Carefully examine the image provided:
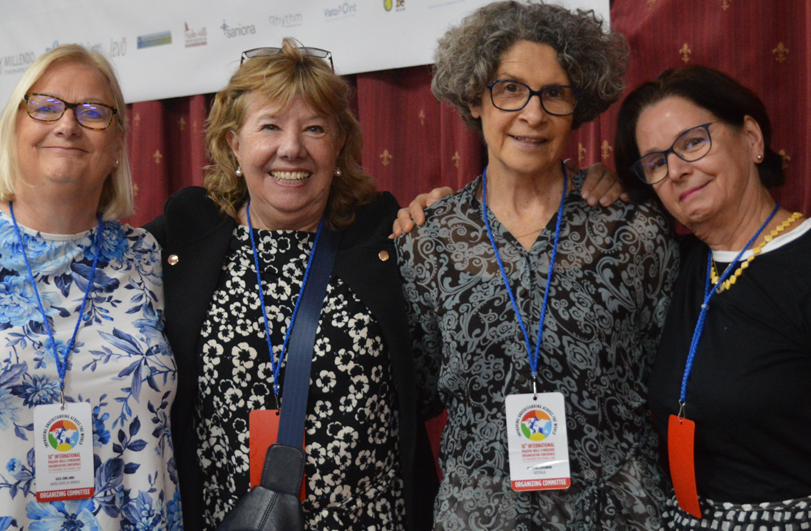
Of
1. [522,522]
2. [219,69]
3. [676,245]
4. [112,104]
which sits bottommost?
[522,522]

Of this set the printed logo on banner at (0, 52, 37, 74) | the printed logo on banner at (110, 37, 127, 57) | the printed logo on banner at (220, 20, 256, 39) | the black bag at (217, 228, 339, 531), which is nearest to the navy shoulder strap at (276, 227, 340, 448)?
the black bag at (217, 228, 339, 531)

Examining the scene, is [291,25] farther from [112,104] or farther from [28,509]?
[28,509]

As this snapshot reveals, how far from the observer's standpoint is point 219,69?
118 inches

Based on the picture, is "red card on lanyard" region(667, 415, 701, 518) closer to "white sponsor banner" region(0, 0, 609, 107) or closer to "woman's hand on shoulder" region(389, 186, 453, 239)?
"woman's hand on shoulder" region(389, 186, 453, 239)

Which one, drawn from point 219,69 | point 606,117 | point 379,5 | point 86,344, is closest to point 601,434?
point 86,344

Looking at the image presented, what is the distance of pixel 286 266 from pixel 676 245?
99 cm

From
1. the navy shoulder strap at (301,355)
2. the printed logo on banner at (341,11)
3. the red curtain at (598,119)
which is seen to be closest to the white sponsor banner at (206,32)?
the printed logo on banner at (341,11)

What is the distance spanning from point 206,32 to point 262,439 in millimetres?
1983

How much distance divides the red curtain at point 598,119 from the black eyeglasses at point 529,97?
597mm

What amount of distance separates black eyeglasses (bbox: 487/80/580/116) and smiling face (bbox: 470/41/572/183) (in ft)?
0.03

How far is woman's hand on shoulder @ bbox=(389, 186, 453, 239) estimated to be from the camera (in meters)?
1.79

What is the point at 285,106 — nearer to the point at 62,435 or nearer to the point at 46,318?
the point at 46,318

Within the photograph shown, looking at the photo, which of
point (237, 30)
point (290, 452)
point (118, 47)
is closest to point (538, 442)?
point (290, 452)

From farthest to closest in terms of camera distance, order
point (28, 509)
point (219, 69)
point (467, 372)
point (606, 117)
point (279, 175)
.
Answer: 1. point (219, 69)
2. point (606, 117)
3. point (279, 175)
4. point (467, 372)
5. point (28, 509)
